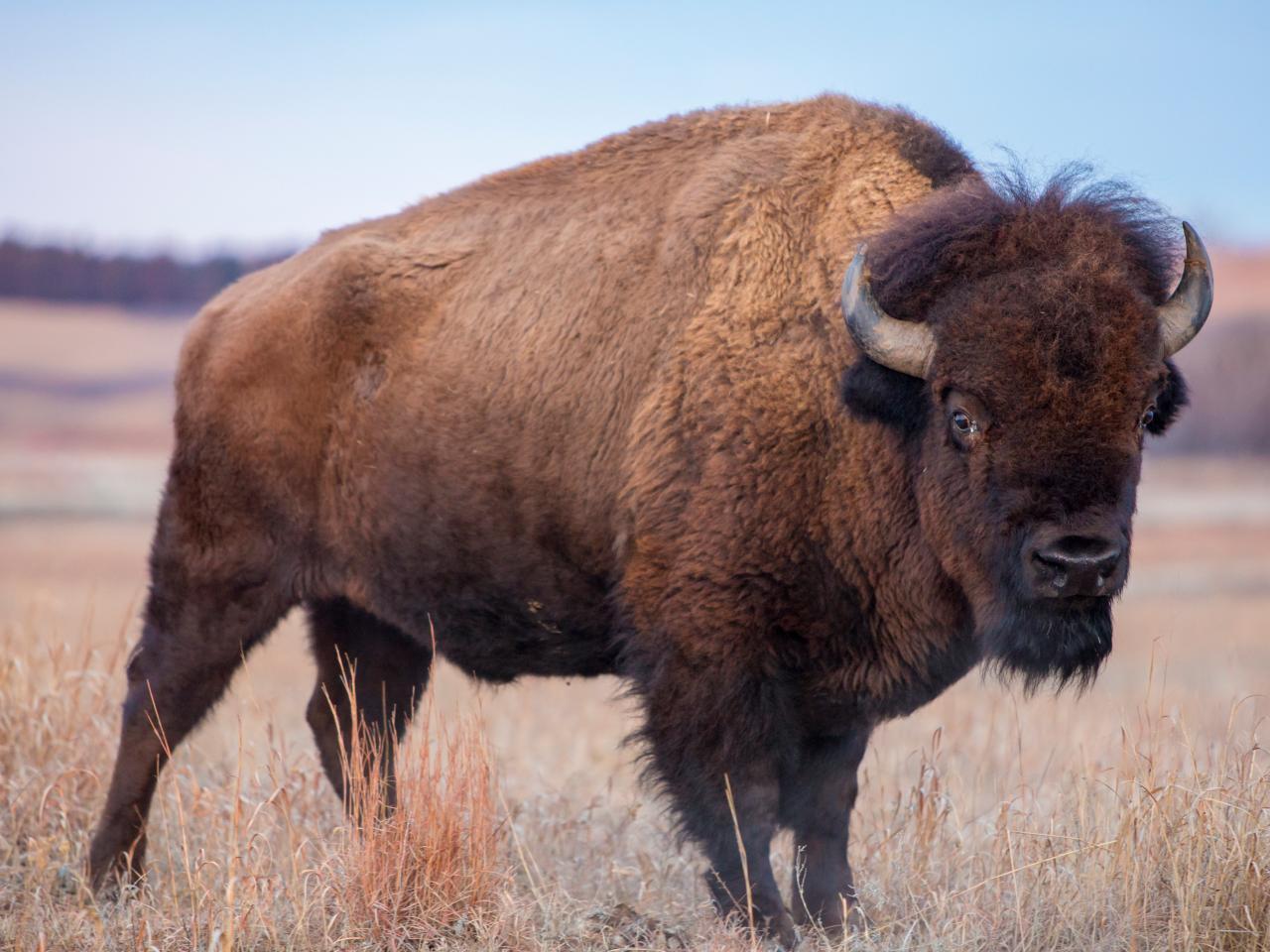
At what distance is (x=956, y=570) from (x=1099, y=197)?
1385 millimetres

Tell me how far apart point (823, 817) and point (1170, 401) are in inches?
74.5

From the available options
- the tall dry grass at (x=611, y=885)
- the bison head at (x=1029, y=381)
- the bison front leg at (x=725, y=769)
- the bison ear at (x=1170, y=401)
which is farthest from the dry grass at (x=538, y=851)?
the bison ear at (x=1170, y=401)

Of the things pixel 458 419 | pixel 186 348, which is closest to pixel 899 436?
pixel 458 419

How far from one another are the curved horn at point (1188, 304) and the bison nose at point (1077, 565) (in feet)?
2.68

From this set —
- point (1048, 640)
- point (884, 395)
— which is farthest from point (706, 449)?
point (1048, 640)

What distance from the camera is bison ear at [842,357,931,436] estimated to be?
13.7ft

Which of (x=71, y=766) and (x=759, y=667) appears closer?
(x=759, y=667)

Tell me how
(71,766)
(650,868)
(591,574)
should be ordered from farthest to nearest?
(71,766), (650,868), (591,574)

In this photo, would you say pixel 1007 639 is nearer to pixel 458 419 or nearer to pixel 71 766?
pixel 458 419

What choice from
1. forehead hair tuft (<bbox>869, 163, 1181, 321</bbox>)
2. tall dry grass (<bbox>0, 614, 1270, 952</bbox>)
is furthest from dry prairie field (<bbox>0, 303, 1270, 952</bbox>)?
forehead hair tuft (<bbox>869, 163, 1181, 321</bbox>)

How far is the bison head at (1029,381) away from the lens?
376 cm

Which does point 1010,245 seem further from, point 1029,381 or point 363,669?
point 363,669

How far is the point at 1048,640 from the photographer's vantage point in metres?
3.95

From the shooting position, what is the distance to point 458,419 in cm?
508
